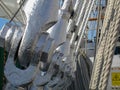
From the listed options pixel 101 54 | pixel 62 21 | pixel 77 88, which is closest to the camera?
pixel 62 21

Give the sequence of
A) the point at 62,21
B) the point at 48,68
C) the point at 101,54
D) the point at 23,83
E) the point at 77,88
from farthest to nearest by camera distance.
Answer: the point at 77,88
the point at 101,54
the point at 62,21
the point at 48,68
the point at 23,83

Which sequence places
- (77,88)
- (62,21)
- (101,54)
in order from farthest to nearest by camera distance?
(77,88)
(101,54)
(62,21)

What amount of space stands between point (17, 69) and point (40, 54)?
0.06 metres

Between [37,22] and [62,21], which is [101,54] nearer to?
[62,21]

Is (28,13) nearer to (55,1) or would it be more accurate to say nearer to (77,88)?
(55,1)

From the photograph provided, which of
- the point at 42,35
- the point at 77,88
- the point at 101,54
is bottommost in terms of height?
the point at 77,88

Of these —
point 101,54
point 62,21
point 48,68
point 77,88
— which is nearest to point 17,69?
point 48,68

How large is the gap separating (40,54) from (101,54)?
1.56ft

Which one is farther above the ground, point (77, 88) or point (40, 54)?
point (40, 54)

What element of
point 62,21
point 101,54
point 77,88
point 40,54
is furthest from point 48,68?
point 77,88

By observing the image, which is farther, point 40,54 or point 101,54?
point 101,54

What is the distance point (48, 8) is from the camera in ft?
2.24

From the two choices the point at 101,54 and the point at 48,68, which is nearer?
the point at 48,68

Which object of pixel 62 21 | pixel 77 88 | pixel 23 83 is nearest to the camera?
pixel 23 83
